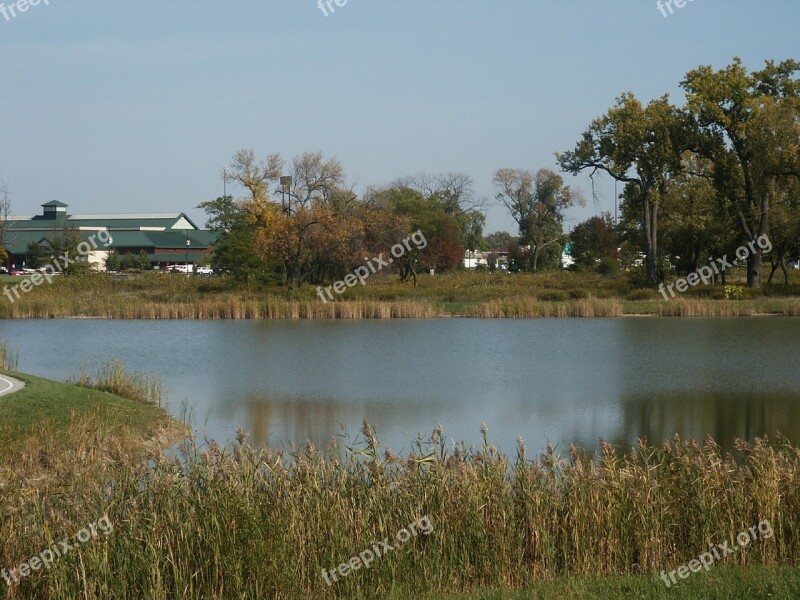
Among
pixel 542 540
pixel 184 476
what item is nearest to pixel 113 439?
pixel 184 476

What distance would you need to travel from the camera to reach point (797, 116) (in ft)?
150

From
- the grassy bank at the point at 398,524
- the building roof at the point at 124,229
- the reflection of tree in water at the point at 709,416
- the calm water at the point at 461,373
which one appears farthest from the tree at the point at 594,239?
the grassy bank at the point at 398,524

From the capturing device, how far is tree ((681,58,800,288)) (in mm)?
45406

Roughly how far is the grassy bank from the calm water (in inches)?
224

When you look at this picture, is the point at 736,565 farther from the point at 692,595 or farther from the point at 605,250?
the point at 605,250

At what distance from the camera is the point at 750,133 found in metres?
46.7

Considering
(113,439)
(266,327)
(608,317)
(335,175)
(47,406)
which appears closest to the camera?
(113,439)

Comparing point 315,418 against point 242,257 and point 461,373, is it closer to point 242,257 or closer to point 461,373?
point 461,373

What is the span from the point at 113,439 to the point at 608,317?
3176 cm

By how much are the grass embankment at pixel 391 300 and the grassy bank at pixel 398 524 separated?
110ft

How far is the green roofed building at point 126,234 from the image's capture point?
93.9 metres

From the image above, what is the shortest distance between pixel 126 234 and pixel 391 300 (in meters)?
63.1

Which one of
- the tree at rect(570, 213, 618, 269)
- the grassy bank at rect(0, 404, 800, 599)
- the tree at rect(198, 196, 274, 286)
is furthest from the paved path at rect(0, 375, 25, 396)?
the tree at rect(570, 213, 618, 269)

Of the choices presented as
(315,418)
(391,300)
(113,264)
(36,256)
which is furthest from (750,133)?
(36,256)
